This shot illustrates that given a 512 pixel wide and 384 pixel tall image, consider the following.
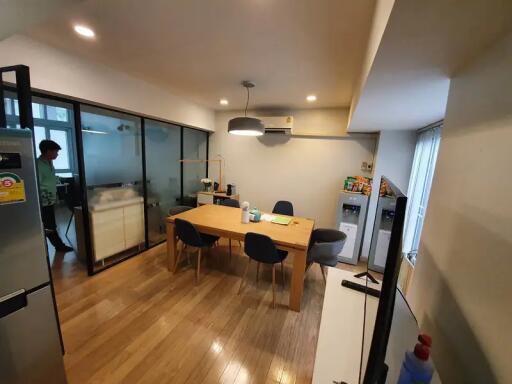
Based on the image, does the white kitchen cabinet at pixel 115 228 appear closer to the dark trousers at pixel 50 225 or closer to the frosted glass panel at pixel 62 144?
the dark trousers at pixel 50 225

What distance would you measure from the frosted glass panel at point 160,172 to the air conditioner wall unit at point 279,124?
1.67 meters

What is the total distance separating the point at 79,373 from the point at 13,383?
0.53 meters

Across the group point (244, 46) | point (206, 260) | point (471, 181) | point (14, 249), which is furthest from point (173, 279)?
point (471, 181)

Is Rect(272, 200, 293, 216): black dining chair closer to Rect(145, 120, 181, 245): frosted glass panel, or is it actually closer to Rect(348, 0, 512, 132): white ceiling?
Rect(145, 120, 181, 245): frosted glass panel

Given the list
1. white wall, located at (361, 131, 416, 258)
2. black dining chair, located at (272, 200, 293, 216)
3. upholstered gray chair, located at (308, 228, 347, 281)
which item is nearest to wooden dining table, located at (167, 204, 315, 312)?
upholstered gray chair, located at (308, 228, 347, 281)

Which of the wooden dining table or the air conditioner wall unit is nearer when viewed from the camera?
the wooden dining table

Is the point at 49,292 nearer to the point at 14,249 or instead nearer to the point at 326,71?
the point at 14,249

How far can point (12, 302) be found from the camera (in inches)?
41.5

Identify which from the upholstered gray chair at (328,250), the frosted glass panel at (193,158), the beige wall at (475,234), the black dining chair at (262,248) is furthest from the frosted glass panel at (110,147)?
the beige wall at (475,234)

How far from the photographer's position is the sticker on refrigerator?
0.98m

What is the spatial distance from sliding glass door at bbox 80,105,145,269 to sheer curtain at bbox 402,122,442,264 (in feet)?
12.4

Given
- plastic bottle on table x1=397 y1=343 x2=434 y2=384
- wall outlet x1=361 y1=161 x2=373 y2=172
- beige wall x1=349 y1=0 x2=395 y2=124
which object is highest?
beige wall x1=349 y1=0 x2=395 y2=124

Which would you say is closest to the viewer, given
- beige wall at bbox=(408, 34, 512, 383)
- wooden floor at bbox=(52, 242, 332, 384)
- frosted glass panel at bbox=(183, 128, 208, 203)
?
beige wall at bbox=(408, 34, 512, 383)

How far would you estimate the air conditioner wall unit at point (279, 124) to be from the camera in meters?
3.68
